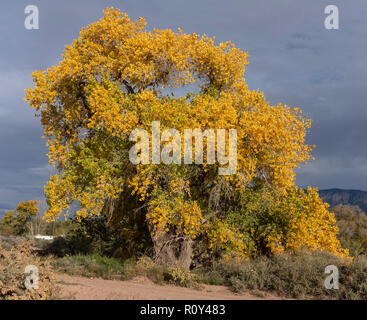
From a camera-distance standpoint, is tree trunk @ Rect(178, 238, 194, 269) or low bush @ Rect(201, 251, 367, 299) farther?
tree trunk @ Rect(178, 238, 194, 269)

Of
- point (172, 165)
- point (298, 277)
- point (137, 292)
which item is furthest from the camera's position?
point (172, 165)

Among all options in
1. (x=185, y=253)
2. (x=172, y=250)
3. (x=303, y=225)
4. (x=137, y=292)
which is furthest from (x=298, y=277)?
(x=172, y=250)

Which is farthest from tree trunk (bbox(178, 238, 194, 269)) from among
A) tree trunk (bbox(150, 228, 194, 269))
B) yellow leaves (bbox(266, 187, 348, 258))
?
yellow leaves (bbox(266, 187, 348, 258))

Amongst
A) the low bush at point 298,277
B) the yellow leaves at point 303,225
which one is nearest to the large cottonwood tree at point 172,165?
the yellow leaves at point 303,225

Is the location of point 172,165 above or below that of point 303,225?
above

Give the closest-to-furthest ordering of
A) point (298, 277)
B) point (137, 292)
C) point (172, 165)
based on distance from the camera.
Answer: point (137, 292) < point (298, 277) < point (172, 165)

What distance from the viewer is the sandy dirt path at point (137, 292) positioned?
962 cm

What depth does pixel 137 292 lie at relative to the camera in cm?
1037

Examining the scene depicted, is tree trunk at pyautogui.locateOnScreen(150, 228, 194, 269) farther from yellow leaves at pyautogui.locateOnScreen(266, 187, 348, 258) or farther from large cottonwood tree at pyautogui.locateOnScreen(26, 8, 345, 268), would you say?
yellow leaves at pyautogui.locateOnScreen(266, 187, 348, 258)

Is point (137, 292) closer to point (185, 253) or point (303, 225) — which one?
point (185, 253)

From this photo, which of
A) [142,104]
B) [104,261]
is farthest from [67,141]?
[104,261]

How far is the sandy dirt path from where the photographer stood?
31.6 ft

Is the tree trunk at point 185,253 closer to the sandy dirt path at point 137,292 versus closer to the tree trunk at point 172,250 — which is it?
the tree trunk at point 172,250

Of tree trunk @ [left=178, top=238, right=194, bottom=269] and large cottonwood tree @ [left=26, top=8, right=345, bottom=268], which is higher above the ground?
large cottonwood tree @ [left=26, top=8, right=345, bottom=268]
